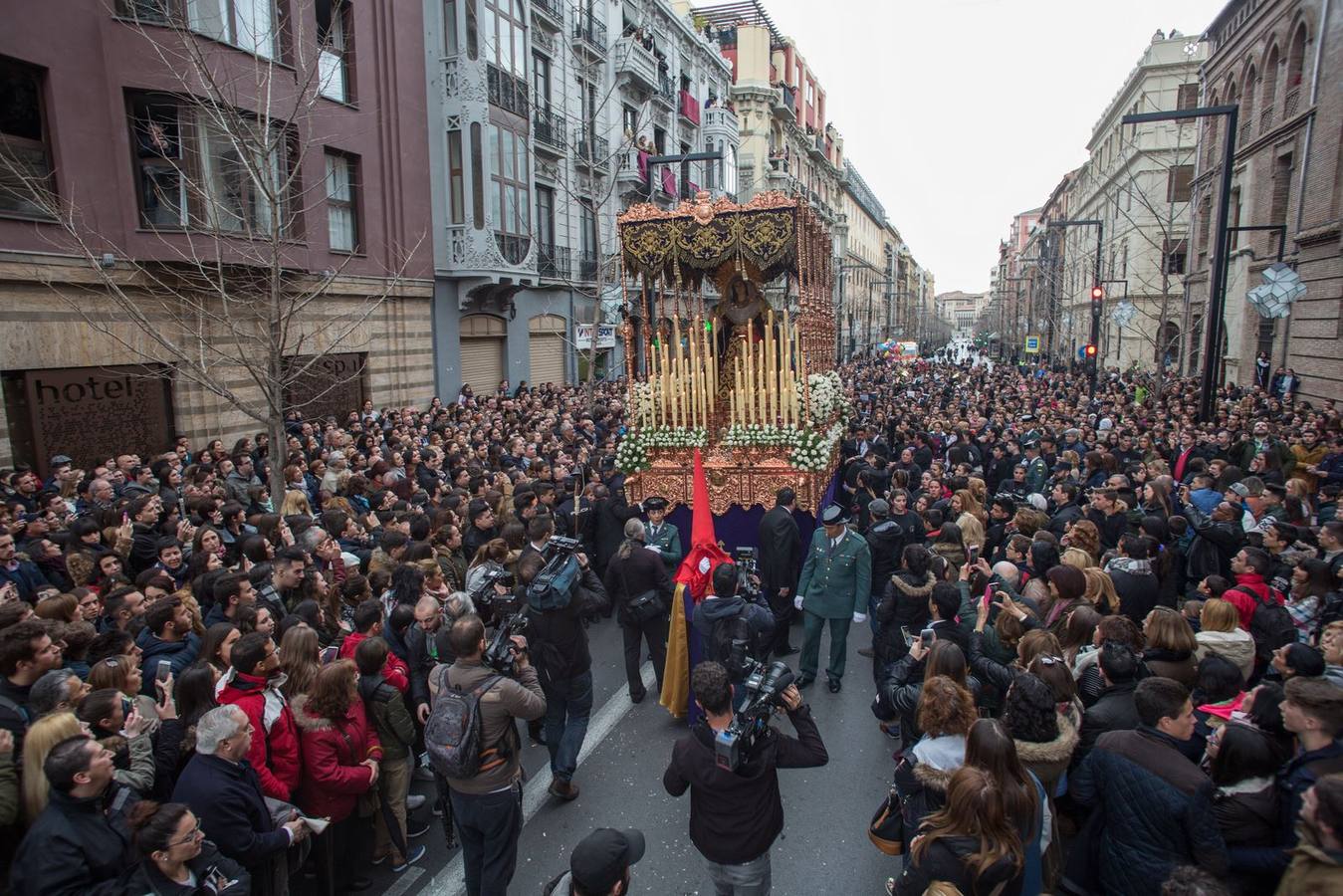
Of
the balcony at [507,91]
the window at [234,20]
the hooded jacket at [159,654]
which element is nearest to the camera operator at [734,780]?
the hooded jacket at [159,654]

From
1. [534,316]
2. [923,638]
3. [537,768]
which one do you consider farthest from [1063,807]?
[534,316]

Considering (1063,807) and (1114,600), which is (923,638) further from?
(1114,600)

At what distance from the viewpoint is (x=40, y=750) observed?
→ 317 cm

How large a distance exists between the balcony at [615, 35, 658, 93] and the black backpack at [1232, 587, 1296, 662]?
2660cm

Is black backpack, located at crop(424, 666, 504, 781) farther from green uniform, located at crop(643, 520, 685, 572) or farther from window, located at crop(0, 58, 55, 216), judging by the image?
window, located at crop(0, 58, 55, 216)

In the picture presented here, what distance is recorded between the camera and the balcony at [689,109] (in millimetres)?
34750

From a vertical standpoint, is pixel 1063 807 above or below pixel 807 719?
below

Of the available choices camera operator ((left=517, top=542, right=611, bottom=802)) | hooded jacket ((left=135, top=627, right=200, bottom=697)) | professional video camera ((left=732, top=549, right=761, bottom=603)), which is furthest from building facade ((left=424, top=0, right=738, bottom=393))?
hooded jacket ((left=135, top=627, right=200, bottom=697))

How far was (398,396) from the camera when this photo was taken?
60.0 feet

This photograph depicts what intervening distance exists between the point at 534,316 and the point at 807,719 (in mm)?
21918

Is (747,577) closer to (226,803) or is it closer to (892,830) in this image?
(892,830)

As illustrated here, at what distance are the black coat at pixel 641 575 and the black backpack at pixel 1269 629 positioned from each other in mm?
4273

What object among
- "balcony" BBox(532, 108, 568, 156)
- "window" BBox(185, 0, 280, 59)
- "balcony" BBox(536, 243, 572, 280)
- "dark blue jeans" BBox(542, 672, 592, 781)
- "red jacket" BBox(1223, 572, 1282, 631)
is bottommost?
"dark blue jeans" BBox(542, 672, 592, 781)

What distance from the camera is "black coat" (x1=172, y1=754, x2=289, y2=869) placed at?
11.2 feet
